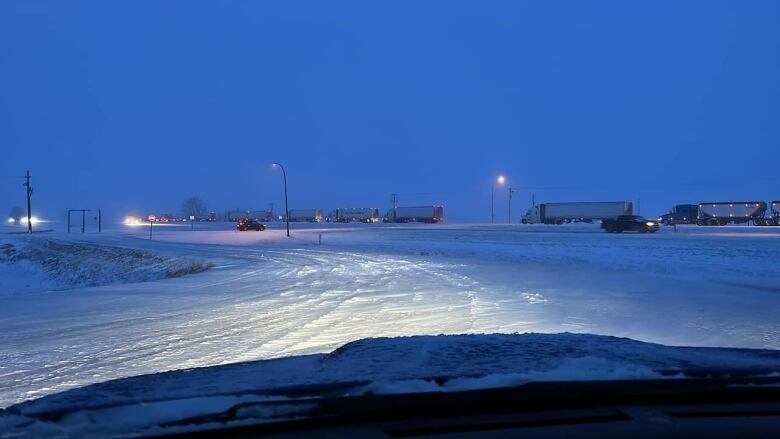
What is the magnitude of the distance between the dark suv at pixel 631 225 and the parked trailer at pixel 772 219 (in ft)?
98.4

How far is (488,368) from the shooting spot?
3.61m

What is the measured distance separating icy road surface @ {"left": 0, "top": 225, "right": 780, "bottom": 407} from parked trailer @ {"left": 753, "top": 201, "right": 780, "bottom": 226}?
2181 inches

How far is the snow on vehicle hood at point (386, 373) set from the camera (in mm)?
2715

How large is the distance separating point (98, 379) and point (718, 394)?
6415mm

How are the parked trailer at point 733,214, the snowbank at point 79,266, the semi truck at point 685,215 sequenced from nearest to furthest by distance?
the snowbank at point 79,266, the parked trailer at point 733,214, the semi truck at point 685,215

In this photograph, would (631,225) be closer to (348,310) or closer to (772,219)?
(772,219)

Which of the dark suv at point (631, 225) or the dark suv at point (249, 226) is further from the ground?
the dark suv at point (631, 225)

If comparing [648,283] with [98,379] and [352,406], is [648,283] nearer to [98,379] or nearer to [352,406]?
[98,379]

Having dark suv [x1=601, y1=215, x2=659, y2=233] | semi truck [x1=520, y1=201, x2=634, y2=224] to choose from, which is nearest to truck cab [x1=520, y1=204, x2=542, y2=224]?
semi truck [x1=520, y1=201, x2=634, y2=224]

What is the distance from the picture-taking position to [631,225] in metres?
51.2

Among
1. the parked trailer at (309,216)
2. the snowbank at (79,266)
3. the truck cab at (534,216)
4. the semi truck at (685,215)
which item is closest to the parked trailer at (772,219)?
the semi truck at (685,215)

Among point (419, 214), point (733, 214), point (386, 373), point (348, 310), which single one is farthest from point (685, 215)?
point (386, 373)

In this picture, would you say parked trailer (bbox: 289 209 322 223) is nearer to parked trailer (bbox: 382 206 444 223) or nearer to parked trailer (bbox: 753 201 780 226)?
parked trailer (bbox: 382 206 444 223)

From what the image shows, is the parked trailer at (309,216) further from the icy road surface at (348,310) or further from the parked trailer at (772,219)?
the icy road surface at (348,310)
